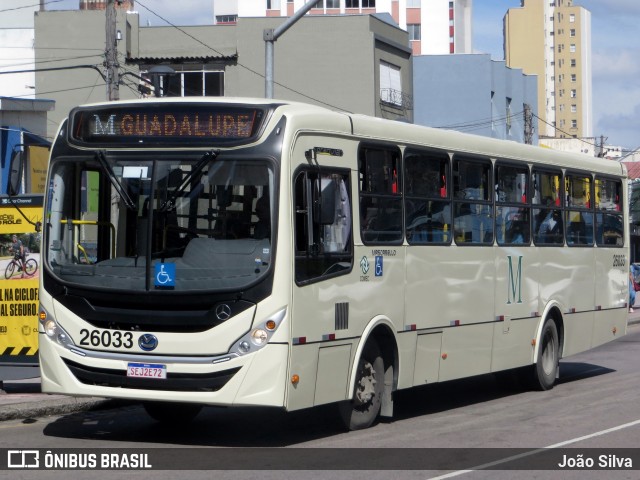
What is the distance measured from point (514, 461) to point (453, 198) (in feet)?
13.8

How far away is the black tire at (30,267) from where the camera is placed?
2707 centimetres

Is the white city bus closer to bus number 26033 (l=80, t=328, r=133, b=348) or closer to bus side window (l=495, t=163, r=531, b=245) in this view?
bus number 26033 (l=80, t=328, r=133, b=348)

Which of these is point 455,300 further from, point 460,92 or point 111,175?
point 460,92

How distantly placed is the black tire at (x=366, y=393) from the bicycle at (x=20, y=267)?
1619cm

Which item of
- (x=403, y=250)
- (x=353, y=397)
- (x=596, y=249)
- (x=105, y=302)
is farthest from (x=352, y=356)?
(x=596, y=249)

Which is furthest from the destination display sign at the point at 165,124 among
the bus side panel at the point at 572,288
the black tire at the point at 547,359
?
the black tire at the point at 547,359

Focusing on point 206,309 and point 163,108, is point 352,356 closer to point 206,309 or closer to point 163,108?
point 206,309

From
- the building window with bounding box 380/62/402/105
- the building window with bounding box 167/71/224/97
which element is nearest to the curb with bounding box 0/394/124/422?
the building window with bounding box 167/71/224/97

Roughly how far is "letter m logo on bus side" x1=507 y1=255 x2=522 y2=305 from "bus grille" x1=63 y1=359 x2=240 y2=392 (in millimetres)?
5710

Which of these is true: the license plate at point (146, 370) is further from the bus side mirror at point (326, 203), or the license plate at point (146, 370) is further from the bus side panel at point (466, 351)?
the bus side panel at point (466, 351)

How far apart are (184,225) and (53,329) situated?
5.22ft

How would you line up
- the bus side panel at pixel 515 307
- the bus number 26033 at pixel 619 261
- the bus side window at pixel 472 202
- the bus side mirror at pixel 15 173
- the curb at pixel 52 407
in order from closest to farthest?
the bus side mirror at pixel 15 173 < the curb at pixel 52 407 < the bus side window at pixel 472 202 < the bus side panel at pixel 515 307 < the bus number 26033 at pixel 619 261

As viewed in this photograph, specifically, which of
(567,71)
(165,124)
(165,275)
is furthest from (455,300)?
(567,71)

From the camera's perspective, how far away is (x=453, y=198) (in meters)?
13.1
